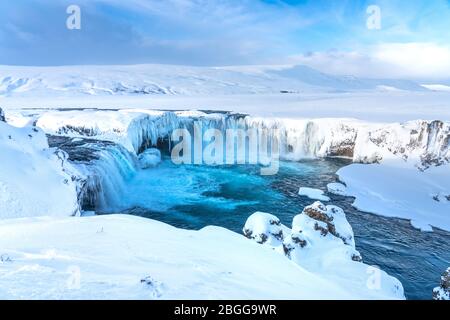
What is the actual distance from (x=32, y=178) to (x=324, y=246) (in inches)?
343

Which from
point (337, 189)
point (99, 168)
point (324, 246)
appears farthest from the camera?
point (337, 189)

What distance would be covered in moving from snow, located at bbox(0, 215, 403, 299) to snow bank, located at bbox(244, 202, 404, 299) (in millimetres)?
2677

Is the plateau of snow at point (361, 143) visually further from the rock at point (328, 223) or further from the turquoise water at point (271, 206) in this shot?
the rock at point (328, 223)

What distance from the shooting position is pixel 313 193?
1944 cm

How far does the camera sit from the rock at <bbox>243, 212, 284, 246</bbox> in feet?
34.0

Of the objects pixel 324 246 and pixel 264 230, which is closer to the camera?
pixel 324 246

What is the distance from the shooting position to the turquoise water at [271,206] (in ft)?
40.3

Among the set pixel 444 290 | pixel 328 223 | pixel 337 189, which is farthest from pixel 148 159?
pixel 444 290

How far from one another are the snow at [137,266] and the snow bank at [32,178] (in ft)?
11.9

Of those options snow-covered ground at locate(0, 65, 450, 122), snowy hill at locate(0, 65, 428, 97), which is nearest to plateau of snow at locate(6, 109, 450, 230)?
snow-covered ground at locate(0, 65, 450, 122)

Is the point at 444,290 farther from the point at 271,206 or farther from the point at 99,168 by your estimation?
the point at 99,168

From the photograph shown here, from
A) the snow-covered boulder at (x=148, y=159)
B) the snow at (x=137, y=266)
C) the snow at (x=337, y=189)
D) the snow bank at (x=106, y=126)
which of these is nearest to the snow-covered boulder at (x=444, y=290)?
the snow at (x=137, y=266)

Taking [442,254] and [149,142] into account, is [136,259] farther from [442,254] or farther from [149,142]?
[149,142]
